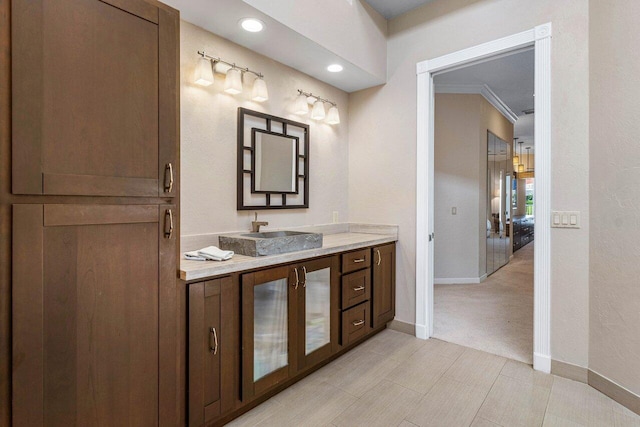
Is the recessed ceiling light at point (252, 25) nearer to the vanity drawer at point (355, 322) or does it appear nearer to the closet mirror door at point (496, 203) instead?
the vanity drawer at point (355, 322)

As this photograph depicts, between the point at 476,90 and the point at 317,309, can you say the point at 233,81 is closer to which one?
the point at 317,309

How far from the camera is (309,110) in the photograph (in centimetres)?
312

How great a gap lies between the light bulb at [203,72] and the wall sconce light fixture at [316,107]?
88cm

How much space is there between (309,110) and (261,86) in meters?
0.68

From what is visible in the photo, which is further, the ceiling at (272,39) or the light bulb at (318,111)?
the light bulb at (318,111)

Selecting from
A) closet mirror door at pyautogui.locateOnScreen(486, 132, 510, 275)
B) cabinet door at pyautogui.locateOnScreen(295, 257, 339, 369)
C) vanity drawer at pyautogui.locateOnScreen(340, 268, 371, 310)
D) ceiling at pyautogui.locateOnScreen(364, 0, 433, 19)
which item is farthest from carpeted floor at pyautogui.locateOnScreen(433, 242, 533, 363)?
ceiling at pyautogui.locateOnScreen(364, 0, 433, 19)

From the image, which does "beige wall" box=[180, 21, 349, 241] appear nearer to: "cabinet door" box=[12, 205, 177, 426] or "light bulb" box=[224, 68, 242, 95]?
"light bulb" box=[224, 68, 242, 95]

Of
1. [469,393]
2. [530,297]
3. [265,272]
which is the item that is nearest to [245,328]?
[265,272]

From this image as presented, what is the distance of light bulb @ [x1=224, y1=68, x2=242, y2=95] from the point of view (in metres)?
2.34

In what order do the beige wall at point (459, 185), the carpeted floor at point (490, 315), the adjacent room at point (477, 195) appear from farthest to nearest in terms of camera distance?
the beige wall at point (459, 185) < the adjacent room at point (477, 195) < the carpeted floor at point (490, 315)

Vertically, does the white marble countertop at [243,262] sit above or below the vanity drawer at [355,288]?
above

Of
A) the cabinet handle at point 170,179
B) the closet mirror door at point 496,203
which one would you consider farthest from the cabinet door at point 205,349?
the closet mirror door at point 496,203

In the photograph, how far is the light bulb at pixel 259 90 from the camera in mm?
2514

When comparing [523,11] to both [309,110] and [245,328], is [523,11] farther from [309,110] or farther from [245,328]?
[245,328]
